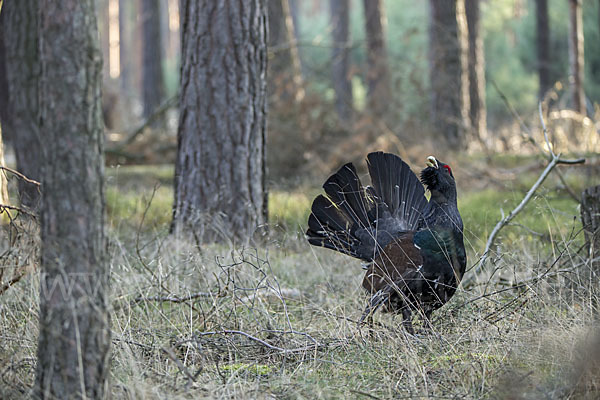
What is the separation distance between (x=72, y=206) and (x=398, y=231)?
2447 millimetres

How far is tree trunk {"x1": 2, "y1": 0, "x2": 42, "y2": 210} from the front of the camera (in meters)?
6.45

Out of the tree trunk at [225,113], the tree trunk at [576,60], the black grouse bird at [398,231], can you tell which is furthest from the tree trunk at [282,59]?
the black grouse bird at [398,231]

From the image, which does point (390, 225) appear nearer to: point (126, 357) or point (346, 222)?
point (346, 222)

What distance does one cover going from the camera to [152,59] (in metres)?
17.1

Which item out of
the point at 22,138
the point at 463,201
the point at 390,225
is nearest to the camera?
the point at 390,225

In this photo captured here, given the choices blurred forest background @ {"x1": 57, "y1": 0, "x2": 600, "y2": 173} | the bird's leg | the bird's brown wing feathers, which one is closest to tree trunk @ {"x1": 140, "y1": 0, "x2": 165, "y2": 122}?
blurred forest background @ {"x1": 57, "y1": 0, "x2": 600, "y2": 173}

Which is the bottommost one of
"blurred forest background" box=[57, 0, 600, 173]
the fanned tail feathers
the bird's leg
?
the bird's leg

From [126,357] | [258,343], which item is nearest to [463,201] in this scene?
[258,343]

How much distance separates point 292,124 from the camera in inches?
372

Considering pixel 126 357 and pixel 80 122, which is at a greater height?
pixel 80 122

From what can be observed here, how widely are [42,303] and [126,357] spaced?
0.81 meters

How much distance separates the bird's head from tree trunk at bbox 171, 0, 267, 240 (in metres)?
1.98

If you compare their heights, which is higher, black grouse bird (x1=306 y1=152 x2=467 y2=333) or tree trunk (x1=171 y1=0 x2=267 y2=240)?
tree trunk (x1=171 y1=0 x2=267 y2=240)

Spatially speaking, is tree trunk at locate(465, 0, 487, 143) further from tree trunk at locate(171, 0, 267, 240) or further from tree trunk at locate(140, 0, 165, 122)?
tree trunk at locate(171, 0, 267, 240)
